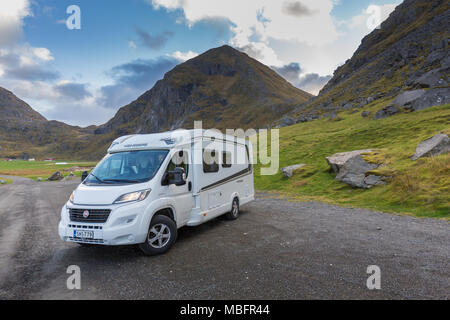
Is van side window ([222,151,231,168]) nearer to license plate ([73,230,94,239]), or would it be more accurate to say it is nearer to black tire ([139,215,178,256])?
black tire ([139,215,178,256])

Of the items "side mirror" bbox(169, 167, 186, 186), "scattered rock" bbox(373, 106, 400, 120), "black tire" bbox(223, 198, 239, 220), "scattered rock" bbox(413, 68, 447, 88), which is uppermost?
"scattered rock" bbox(413, 68, 447, 88)

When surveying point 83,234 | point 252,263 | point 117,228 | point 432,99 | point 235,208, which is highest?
point 432,99

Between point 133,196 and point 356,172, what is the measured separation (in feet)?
44.0

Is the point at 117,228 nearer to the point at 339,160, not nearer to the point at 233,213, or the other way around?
the point at 233,213

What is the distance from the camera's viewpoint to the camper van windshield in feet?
22.6

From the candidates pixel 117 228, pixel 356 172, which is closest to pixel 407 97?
pixel 356 172

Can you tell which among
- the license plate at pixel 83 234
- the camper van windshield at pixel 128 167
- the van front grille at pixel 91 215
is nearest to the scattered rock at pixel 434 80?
the camper van windshield at pixel 128 167

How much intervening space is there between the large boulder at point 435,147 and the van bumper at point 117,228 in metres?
14.4

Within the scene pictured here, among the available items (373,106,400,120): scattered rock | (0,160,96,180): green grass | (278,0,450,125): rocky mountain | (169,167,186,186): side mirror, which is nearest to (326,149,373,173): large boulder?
(169,167,186,186): side mirror

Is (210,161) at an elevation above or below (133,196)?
above

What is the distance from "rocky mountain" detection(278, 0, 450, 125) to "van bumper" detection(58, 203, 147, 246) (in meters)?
33.6

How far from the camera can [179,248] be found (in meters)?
7.15

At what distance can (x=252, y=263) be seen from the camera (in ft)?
19.4
